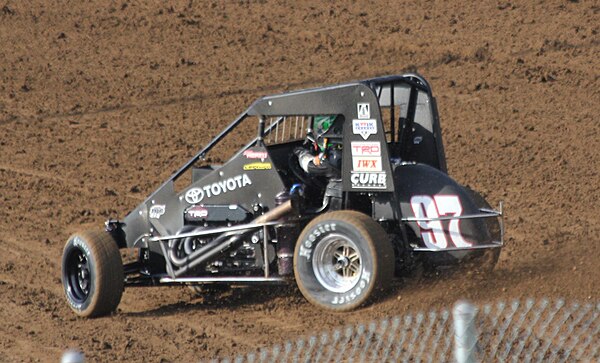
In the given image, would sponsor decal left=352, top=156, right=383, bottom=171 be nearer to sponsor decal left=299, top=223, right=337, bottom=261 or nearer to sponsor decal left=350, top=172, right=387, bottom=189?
sponsor decal left=350, top=172, right=387, bottom=189

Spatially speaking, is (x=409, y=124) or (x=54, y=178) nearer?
(x=409, y=124)

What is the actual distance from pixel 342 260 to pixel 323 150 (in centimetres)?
107

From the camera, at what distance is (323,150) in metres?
9.59

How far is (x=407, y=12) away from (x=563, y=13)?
2.63 meters

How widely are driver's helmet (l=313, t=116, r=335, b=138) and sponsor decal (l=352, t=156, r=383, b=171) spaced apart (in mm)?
588

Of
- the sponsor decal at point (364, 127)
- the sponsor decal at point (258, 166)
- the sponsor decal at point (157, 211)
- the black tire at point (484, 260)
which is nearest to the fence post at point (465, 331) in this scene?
the sponsor decal at point (364, 127)

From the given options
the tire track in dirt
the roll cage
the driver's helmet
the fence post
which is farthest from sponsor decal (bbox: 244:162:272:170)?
the tire track in dirt

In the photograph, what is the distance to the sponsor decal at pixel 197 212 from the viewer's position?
9.91 m

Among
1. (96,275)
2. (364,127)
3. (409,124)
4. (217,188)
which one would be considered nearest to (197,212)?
(217,188)

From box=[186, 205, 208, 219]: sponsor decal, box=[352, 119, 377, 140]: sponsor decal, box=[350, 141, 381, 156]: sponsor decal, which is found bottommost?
box=[186, 205, 208, 219]: sponsor decal

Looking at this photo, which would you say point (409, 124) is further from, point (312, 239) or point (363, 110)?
point (312, 239)

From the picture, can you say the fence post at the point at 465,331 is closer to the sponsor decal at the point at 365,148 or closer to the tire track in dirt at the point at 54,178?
the sponsor decal at the point at 365,148

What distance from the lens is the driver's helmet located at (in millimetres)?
9672

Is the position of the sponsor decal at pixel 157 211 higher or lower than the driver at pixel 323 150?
lower
